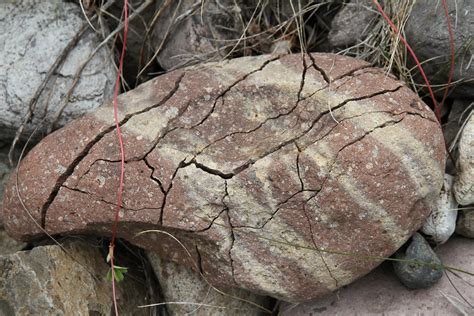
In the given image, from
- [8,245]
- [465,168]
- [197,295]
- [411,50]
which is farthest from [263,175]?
[8,245]

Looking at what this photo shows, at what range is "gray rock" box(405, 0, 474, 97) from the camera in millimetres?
2445

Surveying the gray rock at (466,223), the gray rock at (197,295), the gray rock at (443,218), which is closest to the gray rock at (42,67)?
the gray rock at (197,295)

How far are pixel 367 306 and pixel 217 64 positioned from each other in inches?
47.2

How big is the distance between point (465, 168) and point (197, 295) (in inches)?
48.4

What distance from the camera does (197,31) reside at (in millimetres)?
2756

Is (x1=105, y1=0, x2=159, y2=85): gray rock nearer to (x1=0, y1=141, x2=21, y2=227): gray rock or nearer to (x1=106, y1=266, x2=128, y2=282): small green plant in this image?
(x1=0, y1=141, x2=21, y2=227): gray rock

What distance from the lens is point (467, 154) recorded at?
2295 millimetres

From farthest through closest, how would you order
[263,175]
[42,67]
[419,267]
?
[42,67]
[419,267]
[263,175]

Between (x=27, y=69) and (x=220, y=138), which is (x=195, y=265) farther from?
(x=27, y=69)

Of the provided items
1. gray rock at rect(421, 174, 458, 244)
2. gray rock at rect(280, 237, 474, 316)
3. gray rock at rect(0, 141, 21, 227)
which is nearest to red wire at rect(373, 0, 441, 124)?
gray rock at rect(421, 174, 458, 244)

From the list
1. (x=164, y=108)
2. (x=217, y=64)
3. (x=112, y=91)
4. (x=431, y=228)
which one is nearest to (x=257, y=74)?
(x=217, y=64)

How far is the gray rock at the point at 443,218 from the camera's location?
2.34 metres

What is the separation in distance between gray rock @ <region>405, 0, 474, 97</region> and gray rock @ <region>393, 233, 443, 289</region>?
75 centimetres

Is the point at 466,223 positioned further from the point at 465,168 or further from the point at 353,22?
the point at 353,22
